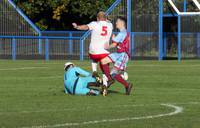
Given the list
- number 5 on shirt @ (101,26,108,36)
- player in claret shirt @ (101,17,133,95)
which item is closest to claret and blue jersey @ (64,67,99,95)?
player in claret shirt @ (101,17,133,95)

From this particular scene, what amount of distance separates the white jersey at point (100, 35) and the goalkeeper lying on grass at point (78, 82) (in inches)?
53.4

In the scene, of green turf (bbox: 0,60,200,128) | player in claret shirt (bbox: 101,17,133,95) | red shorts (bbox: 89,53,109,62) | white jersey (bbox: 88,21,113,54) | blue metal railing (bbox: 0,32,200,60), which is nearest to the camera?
green turf (bbox: 0,60,200,128)

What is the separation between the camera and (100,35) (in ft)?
59.7

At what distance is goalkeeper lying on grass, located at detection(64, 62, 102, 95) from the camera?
1641 centimetres

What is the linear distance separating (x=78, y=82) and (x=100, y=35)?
2162mm

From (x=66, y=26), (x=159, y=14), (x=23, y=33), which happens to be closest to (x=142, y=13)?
(x=159, y=14)

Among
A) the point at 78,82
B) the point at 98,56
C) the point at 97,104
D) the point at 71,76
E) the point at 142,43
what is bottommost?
the point at 97,104

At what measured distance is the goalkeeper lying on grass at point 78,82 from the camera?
16.4m

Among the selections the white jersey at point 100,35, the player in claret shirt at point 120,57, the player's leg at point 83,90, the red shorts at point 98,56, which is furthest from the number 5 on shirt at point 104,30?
the player's leg at point 83,90

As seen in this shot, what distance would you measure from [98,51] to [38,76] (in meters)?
6.49

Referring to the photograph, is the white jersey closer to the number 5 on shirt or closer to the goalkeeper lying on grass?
the number 5 on shirt

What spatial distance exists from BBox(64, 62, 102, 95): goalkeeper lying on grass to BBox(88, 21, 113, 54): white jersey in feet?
4.45

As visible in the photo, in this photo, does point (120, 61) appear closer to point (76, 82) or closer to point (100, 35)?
point (76, 82)

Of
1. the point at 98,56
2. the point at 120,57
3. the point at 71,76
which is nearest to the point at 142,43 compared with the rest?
the point at 98,56
